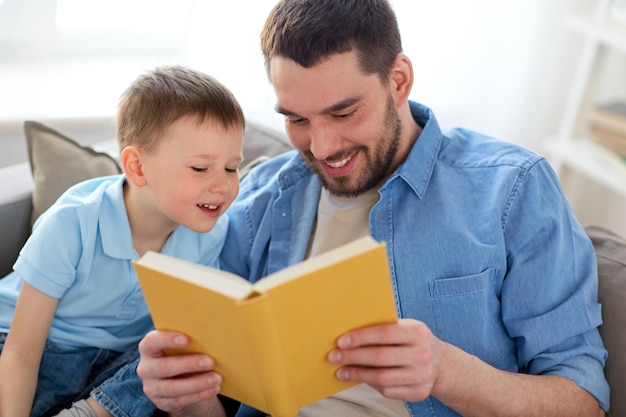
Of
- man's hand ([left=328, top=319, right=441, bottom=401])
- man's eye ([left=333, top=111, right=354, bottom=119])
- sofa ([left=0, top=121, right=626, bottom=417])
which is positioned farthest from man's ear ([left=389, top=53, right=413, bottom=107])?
man's hand ([left=328, top=319, right=441, bottom=401])

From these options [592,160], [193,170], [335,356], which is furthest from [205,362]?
[592,160]

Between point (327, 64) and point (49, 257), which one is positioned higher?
point (327, 64)

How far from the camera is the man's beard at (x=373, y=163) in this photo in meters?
1.49

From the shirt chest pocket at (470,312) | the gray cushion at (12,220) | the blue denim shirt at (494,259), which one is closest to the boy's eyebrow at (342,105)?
the blue denim shirt at (494,259)

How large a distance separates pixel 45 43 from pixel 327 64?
1.51 meters

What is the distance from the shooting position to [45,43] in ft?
8.51

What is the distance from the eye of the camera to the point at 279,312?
992mm

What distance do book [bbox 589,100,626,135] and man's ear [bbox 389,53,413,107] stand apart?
124cm

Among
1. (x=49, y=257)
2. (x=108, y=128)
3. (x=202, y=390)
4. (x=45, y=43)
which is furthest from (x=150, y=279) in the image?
(x=45, y=43)

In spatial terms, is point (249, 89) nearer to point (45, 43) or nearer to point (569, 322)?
point (45, 43)

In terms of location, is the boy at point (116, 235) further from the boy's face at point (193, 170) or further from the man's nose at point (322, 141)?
the man's nose at point (322, 141)

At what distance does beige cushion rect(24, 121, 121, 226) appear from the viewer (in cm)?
171

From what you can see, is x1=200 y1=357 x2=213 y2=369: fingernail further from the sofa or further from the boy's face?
the sofa

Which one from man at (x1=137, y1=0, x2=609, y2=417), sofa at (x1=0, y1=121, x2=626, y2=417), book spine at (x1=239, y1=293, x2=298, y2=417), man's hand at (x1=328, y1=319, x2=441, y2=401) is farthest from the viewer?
sofa at (x1=0, y1=121, x2=626, y2=417)
